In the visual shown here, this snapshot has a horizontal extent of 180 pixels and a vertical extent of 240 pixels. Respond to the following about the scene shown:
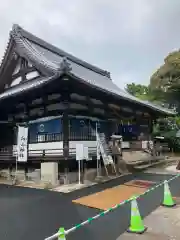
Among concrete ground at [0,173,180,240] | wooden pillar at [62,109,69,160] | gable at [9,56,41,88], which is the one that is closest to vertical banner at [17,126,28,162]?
wooden pillar at [62,109,69,160]

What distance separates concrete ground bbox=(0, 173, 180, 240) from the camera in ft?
15.7

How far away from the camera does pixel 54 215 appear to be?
602 centimetres

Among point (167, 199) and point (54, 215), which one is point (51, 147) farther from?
point (167, 199)

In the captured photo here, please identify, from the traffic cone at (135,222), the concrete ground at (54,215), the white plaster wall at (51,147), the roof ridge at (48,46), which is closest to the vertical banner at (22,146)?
the white plaster wall at (51,147)

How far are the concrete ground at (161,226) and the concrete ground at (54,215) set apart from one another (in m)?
0.29

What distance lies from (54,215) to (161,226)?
9.22 feet

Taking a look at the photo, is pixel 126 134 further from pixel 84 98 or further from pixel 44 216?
pixel 44 216

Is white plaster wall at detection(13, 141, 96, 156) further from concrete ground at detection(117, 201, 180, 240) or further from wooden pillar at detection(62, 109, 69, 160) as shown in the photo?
concrete ground at detection(117, 201, 180, 240)

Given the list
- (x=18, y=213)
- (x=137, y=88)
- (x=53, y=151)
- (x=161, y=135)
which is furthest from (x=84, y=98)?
(x=137, y=88)

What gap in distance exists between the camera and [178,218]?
5258 millimetres

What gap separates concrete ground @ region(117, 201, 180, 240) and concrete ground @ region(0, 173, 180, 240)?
11.5 inches

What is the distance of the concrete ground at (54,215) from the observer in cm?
479

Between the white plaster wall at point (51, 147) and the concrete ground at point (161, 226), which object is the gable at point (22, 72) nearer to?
the white plaster wall at point (51, 147)

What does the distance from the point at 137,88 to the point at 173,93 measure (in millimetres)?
10477
